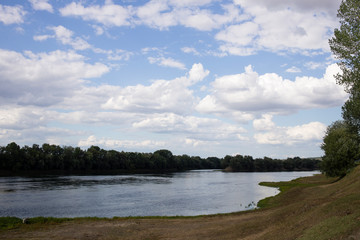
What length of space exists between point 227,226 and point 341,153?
167 ft

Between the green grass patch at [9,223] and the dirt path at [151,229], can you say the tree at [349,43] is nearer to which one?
the dirt path at [151,229]

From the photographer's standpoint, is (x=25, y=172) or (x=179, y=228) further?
(x=25, y=172)

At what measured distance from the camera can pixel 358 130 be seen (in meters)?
63.0

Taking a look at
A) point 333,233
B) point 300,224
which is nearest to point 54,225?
point 300,224

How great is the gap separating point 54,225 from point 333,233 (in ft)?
89.0

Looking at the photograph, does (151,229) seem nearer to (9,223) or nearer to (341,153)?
(9,223)

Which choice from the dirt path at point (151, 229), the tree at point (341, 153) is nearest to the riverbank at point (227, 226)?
the dirt path at point (151, 229)

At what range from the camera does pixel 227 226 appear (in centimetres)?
2966

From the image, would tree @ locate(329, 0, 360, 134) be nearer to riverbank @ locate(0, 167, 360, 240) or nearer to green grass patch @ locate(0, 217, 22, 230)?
riverbank @ locate(0, 167, 360, 240)

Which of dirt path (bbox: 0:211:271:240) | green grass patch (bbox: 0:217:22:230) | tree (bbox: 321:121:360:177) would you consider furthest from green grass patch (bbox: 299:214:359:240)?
tree (bbox: 321:121:360:177)

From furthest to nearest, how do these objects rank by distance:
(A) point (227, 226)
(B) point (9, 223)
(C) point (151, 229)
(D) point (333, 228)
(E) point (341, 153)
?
(E) point (341, 153) → (B) point (9, 223) → (C) point (151, 229) → (A) point (227, 226) → (D) point (333, 228)

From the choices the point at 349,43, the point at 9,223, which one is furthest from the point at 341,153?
the point at 9,223

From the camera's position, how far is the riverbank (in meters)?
20.5

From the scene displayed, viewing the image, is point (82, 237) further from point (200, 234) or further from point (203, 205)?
point (203, 205)
